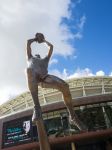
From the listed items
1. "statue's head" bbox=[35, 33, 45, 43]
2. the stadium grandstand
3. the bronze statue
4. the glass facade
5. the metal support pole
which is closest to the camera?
the metal support pole

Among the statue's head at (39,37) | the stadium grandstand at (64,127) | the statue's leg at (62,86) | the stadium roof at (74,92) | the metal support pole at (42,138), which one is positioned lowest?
the metal support pole at (42,138)

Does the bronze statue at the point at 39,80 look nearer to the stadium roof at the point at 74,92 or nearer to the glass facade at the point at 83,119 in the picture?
the glass facade at the point at 83,119

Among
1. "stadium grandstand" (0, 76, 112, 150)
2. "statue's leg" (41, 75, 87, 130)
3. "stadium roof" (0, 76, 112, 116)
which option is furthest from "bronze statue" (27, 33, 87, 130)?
"stadium roof" (0, 76, 112, 116)

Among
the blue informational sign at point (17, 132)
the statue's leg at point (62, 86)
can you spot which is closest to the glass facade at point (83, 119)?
the blue informational sign at point (17, 132)

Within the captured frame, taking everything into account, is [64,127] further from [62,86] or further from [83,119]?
[62,86]

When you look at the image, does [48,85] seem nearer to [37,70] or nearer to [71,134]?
[37,70]

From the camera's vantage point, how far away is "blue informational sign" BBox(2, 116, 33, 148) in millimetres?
28844

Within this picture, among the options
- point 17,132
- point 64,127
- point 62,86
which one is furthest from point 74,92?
point 62,86

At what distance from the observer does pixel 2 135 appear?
Answer: 3036 centimetres

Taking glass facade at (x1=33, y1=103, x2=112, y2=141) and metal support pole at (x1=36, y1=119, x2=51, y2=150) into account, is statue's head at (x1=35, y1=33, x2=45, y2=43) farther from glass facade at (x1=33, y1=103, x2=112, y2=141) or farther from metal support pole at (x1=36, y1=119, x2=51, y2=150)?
glass facade at (x1=33, y1=103, x2=112, y2=141)

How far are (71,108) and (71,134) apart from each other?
72.5 feet

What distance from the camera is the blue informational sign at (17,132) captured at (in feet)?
94.6

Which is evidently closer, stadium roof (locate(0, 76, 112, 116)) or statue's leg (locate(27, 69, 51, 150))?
statue's leg (locate(27, 69, 51, 150))

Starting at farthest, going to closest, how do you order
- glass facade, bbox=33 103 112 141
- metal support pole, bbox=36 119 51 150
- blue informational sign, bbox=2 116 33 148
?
blue informational sign, bbox=2 116 33 148 < glass facade, bbox=33 103 112 141 < metal support pole, bbox=36 119 51 150
